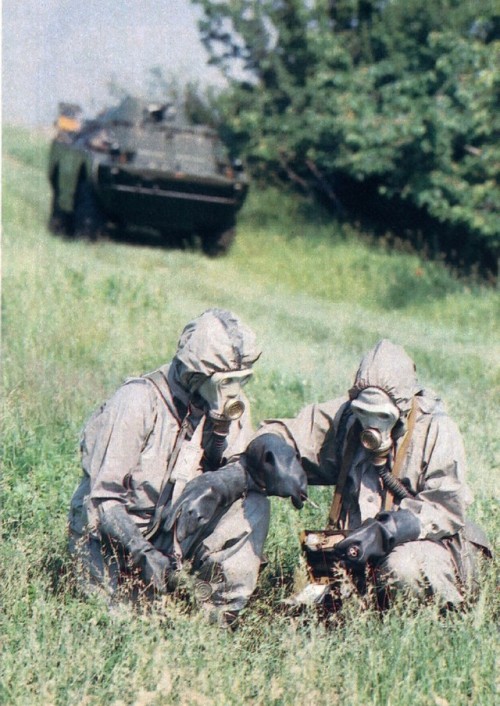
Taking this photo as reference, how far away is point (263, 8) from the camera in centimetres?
1819

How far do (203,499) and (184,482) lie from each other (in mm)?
177

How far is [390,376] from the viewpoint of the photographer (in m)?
3.89

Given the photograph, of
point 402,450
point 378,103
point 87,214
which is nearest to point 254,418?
point 402,450

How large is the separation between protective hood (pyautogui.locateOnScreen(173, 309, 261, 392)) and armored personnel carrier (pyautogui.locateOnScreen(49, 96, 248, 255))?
982 centimetres

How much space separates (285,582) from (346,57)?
1324cm

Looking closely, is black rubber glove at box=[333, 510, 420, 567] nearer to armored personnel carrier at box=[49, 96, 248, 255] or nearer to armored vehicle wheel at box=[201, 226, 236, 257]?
armored personnel carrier at box=[49, 96, 248, 255]

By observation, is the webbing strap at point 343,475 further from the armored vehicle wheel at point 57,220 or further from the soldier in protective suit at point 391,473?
the armored vehicle wheel at point 57,220

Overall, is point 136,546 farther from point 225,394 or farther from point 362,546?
point 362,546

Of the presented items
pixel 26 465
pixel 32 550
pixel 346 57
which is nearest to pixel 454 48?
pixel 346 57

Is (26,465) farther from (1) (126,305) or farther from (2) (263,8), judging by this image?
(2) (263,8)

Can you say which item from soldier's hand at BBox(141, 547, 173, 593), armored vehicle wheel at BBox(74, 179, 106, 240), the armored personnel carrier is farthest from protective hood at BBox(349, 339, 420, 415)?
armored vehicle wheel at BBox(74, 179, 106, 240)

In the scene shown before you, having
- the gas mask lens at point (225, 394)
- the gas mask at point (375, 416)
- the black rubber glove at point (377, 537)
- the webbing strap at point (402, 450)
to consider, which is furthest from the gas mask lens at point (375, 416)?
the gas mask lens at point (225, 394)

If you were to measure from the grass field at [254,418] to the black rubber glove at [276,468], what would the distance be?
42cm

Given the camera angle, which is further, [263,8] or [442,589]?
[263,8]
